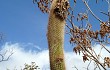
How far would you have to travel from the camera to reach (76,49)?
7.61 metres

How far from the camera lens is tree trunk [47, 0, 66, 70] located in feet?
11.5

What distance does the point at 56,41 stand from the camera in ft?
11.8

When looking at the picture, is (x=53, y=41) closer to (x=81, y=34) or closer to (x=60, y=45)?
(x=60, y=45)

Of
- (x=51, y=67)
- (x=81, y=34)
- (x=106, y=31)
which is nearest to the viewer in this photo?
(x=51, y=67)

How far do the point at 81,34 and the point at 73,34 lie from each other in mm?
237

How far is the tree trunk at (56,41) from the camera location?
350 centimetres

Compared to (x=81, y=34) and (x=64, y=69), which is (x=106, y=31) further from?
(x=64, y=69)

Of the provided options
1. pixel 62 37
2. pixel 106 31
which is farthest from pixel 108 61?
pixel 62 37

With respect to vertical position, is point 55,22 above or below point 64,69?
above

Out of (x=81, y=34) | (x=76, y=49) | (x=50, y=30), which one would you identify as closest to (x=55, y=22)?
(x=50, y=30)

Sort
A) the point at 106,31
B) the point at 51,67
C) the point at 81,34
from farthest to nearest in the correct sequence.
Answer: the point at 81,34
the point at 106,31
the point at 51,67

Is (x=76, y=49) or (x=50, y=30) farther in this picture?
(x=76, y=49)

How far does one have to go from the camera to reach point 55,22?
144 inches

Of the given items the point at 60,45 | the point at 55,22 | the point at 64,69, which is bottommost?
the point at 64,69
